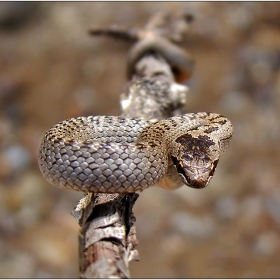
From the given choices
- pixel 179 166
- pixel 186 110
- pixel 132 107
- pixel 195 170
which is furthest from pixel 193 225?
pixel 195 170

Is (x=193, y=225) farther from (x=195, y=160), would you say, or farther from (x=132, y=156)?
(x=132, y=156)

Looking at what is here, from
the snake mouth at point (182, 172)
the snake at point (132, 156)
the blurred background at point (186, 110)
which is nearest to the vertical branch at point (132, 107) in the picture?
the snake at point (132, 156)

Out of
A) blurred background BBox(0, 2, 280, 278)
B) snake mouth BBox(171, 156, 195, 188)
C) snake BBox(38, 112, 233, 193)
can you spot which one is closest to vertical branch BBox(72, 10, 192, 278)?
snake BBox(38, 112, 233, 193)

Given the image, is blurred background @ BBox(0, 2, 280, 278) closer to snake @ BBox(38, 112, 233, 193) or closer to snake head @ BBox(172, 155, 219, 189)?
snake @ BBox(38, 112, 233, 193)

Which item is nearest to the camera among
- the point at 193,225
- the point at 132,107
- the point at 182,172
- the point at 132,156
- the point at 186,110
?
the point at 132,156

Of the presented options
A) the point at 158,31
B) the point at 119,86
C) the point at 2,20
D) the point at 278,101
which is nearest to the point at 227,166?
the point at 278,101

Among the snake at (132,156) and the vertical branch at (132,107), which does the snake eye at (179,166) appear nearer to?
the snake at (132,156)
